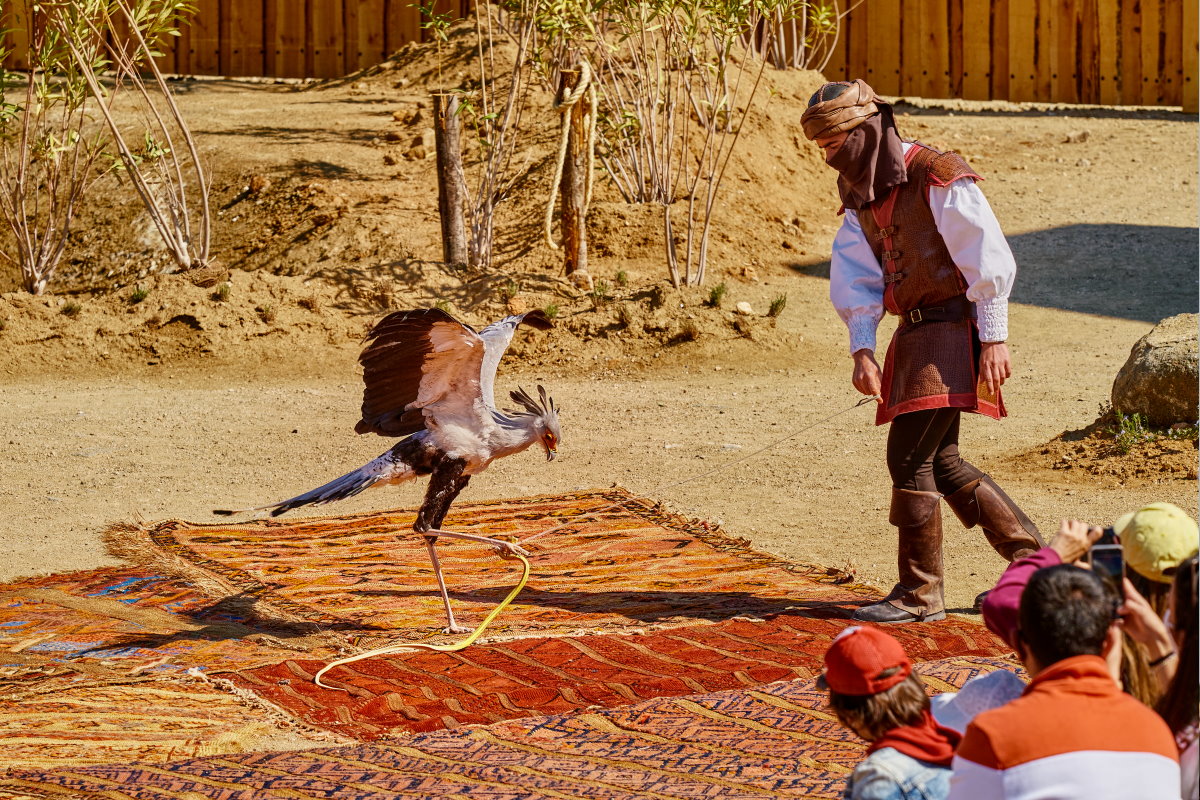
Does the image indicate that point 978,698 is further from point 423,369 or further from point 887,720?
point 423,369

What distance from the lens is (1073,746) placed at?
216 centimetres

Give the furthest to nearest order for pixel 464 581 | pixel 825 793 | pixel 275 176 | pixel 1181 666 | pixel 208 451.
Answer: pixel 275 176
pixel 208 451
pixel 464 581
pixel 825 793
pixel 1181 666

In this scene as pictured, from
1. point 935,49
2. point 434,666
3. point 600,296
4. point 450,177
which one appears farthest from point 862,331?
point 935,49

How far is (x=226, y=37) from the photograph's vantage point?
16953 millimetres

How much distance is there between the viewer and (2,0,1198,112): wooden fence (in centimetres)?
1681

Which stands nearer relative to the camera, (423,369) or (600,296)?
(423,369)

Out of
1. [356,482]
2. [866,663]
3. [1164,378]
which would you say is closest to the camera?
[866,663]

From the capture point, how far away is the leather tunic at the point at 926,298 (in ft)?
16.2

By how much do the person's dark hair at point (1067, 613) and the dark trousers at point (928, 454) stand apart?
2.75m

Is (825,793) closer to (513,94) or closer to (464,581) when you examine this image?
(464,581)

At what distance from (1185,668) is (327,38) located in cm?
1572

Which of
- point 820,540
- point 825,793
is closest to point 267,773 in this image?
point 825,793

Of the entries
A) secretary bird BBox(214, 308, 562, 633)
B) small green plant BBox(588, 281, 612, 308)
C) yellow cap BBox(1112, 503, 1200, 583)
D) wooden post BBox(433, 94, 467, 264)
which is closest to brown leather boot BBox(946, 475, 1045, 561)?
secretary bird BBox(214, 308, 562, 633)

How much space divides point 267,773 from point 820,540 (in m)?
3.43
